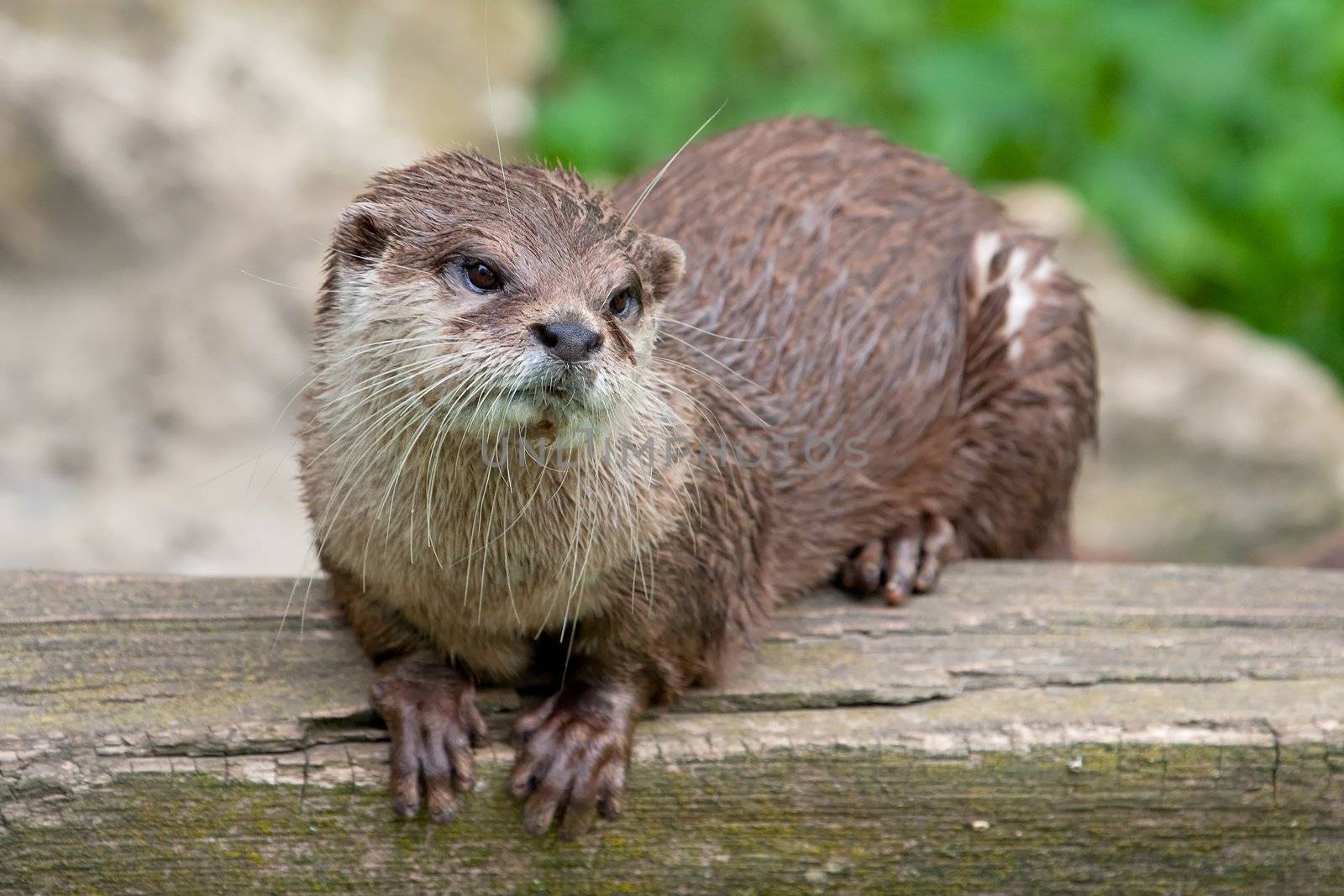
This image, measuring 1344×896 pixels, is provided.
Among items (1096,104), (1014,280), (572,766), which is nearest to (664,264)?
(572,766)

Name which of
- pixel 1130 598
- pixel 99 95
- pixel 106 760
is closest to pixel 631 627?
pixel 106 760

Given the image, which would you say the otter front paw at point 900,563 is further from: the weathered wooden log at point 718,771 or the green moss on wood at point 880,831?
the green moss on wood at point 880,831

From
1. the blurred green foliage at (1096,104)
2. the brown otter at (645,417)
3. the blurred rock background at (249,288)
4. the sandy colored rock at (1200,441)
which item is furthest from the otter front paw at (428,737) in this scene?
the blurred green foliage at (1096,104)

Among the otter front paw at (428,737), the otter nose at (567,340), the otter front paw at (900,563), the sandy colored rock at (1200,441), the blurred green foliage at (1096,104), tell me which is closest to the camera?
the otter nose at (567,340)

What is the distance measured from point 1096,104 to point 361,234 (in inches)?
139

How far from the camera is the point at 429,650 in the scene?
2059 millimetres

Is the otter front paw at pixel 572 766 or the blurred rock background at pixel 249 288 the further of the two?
the blurred rock background at pixel 249 288

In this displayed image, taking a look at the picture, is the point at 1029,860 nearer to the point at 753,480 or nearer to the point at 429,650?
the point at 753,480

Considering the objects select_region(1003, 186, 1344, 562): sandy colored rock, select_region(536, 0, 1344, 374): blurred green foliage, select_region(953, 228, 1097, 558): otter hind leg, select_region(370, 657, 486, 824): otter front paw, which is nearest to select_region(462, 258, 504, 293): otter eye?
select_region(370, 657, 486, 824): otter front paw

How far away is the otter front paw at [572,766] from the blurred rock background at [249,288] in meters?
2.04

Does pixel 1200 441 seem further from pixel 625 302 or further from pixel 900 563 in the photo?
pixel 625 302

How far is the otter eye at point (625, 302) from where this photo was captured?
182 cm

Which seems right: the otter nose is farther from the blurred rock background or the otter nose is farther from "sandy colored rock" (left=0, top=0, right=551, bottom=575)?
the blurred rock background

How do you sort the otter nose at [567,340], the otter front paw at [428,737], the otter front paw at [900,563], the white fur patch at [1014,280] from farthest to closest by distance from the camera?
the white fur patch at [1014,280]
the otter front paw at [900,563]
the otter front paw at [428,737]
the otter nose at [567,340]
